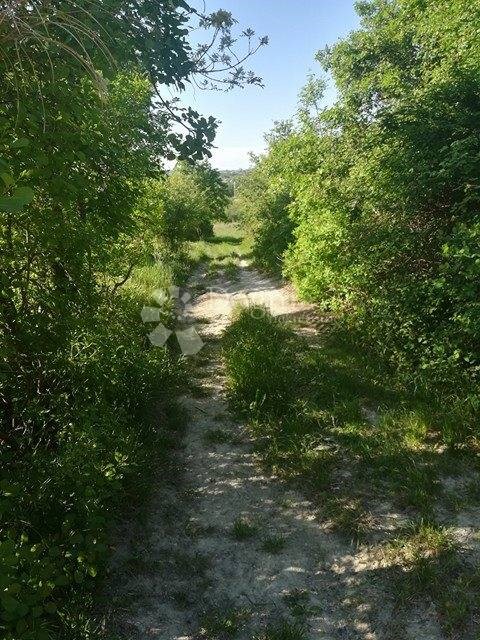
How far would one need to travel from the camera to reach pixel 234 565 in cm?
386

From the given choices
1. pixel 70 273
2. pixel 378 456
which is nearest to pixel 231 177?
pixel 70 273

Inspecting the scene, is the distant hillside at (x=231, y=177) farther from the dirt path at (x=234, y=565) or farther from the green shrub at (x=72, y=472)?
the dirt path at (x=234, y=565)

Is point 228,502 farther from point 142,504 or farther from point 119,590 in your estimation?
point 119,590

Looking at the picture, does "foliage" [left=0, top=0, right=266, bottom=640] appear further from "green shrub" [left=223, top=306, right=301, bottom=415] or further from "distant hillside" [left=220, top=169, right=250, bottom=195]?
"green shrub" [left=223, top=306, right=301, bottom=415]

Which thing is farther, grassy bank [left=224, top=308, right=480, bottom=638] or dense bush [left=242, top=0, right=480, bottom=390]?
dense bush [left=242, top=0, right=480, bottom=390]

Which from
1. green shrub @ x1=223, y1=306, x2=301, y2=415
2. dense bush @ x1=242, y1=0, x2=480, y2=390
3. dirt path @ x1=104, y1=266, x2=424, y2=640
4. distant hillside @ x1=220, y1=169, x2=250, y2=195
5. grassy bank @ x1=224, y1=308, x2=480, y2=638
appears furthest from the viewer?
green shrub @ x1=223, y1=306, x2=301, y2=415

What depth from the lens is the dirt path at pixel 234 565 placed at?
3.32 m

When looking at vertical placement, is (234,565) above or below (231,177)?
below

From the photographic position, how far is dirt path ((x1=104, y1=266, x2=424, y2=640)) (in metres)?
3.32

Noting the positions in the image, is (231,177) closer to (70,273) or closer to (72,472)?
(70,273)

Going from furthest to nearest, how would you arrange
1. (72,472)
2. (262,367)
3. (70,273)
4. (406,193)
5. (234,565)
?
(262,367)
(406,193)
(70,273)
(234,565)
(72,472)

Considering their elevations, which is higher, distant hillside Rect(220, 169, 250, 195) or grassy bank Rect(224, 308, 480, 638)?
distant hillside Rect(220, 169, 250, 195)

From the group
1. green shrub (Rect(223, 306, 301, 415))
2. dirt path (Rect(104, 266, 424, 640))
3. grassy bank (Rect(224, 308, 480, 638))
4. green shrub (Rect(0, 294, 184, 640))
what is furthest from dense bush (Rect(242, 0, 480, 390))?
green shrub (Rect(0, 294, 184, 640))

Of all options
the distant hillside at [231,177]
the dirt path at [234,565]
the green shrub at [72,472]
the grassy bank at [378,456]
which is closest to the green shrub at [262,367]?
the grassy bank at [378,456]
